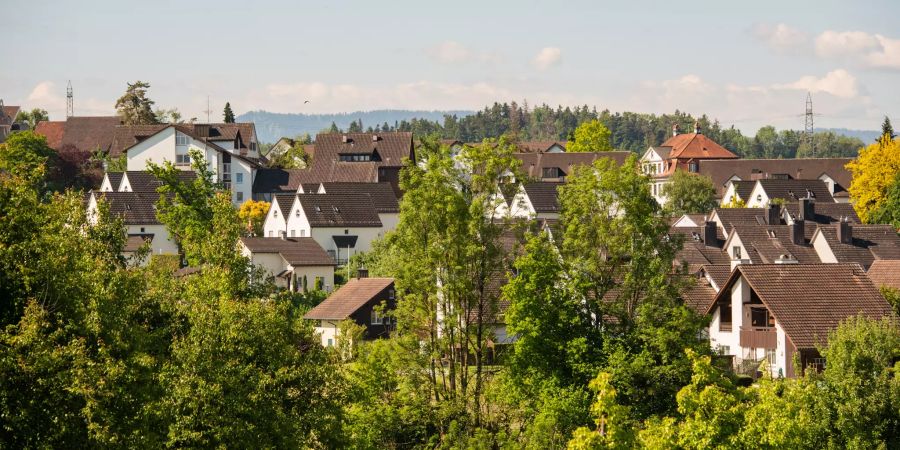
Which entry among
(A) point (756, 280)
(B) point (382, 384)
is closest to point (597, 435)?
(B) point (382, 384)

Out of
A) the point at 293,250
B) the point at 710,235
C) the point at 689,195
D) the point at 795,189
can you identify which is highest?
the point at 795,189

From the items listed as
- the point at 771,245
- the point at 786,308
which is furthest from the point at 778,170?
the point at 786,308

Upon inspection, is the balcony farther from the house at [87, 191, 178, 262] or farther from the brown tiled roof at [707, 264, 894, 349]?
the house at [87, 191, 178, 262]

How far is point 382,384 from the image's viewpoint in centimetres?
3838

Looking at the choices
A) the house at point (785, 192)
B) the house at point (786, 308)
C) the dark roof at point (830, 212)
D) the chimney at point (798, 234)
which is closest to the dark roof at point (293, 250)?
the chimney at point (798, 234)

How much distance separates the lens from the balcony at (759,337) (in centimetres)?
4553

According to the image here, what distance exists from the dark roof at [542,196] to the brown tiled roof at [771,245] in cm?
2087

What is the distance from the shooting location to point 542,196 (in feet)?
289

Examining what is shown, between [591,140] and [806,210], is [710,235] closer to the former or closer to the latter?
[806,210]

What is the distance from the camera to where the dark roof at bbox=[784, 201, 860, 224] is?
78.4m

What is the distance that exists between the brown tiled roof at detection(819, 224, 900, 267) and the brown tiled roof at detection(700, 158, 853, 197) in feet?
Answer: 140

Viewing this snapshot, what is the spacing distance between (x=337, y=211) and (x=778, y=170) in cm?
5134

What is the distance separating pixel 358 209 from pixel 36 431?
5889cm

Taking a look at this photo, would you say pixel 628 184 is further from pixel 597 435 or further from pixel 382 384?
pixel 597 435
